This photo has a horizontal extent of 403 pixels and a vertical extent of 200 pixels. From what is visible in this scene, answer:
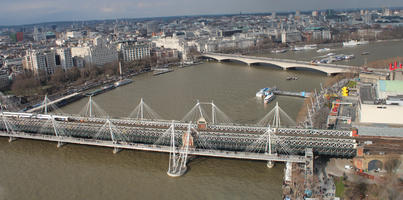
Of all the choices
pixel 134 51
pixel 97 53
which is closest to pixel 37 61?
pixel 97 53

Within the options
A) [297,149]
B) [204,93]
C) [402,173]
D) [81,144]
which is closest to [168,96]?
[204,93]

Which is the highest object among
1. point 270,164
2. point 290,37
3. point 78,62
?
point 290,37

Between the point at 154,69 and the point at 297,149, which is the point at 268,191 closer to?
the point at 297,149

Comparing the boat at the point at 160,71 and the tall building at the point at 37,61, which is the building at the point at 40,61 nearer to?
the tall building at the point at 37,61

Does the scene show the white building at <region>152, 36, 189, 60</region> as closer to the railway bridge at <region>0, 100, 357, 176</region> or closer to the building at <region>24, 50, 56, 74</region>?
the building at <region>24, 50, 56, 74</region>

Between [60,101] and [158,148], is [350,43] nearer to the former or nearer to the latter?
[60,101]

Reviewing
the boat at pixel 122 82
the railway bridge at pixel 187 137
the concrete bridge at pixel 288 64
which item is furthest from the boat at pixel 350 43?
the railway bridge at pixel 187 137

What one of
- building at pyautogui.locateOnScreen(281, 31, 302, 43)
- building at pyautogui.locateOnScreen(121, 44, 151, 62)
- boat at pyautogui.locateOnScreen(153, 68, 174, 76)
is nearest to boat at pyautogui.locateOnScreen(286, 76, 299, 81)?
boat at pyautogui.locateOnScreen(153, 68, 174, 76)

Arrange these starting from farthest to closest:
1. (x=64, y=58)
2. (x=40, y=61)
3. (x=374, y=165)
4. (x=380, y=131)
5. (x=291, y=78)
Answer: (x=64, y=58) < (x=40, y=61) < (x=291, y=78) < (x=380, y=131) < (x=374, y=165)
